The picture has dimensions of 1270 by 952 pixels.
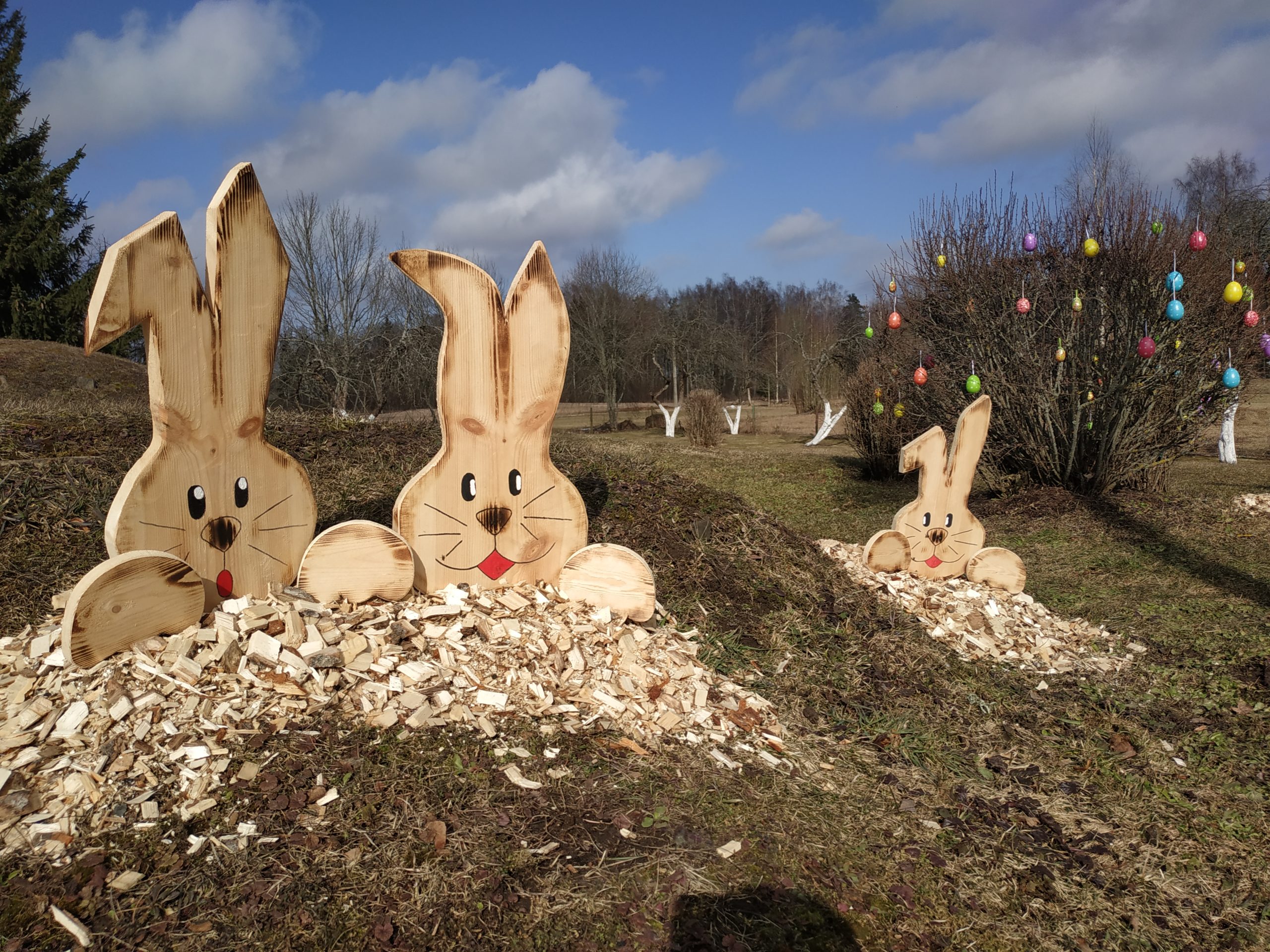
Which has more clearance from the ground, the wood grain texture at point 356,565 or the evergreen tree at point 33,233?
the evergreen tree at point 33,233

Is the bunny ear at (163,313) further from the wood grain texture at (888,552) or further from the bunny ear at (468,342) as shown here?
the wood grain texture at (888,552)

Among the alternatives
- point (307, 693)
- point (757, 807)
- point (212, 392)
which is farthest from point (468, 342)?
point (757, 807)

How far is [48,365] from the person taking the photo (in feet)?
41.6

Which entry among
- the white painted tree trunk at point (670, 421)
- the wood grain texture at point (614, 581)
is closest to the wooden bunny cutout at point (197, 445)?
the wood grain texture at point (614, 581)

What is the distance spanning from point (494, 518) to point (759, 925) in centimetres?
243

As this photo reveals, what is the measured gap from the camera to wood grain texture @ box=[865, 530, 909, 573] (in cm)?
606

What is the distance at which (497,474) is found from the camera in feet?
13.9

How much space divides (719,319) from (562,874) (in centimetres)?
5574

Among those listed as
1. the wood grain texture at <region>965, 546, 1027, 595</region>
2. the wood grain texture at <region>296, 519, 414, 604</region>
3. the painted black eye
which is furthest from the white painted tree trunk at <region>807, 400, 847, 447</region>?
the painted black eye

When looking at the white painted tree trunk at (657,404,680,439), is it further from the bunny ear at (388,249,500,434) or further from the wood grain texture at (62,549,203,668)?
the wood grain texture at (62,549,203,668)

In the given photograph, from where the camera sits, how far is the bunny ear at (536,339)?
4.21 meters

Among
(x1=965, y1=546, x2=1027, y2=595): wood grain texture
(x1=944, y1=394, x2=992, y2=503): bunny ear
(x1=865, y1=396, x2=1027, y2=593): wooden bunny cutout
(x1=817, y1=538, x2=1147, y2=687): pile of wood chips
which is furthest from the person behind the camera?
(x1=965, y1=546, x2=1027, y2=595): wood grain texture

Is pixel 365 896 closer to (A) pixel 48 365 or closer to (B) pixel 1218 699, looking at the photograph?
(B) pixel 1218 699

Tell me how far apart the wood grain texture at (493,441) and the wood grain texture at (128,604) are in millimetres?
998
